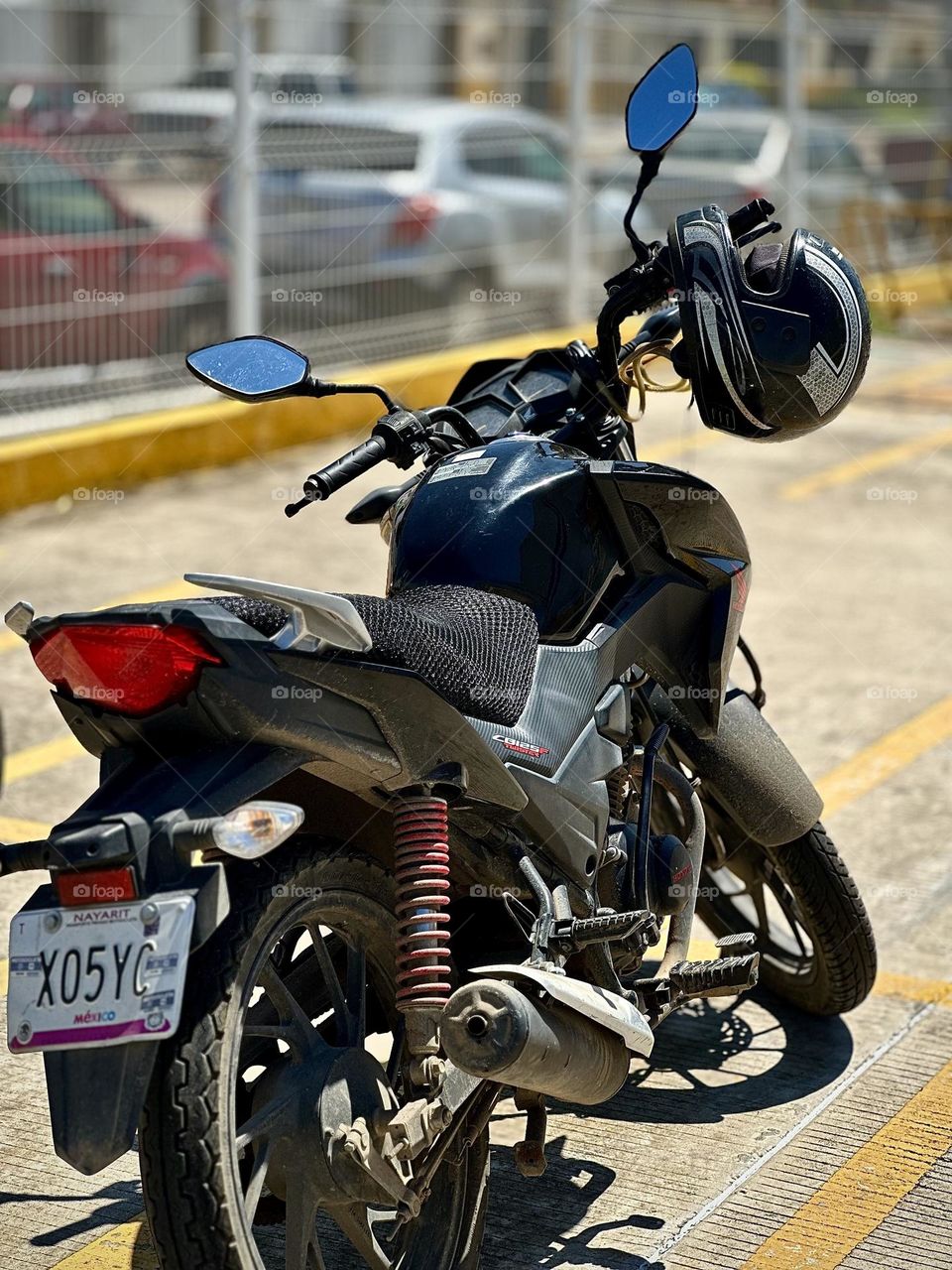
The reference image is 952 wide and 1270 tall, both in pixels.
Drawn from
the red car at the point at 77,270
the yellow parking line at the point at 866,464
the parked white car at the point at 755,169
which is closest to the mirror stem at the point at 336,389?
the red car at the point at 77,270

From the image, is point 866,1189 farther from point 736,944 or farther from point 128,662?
point 128,662

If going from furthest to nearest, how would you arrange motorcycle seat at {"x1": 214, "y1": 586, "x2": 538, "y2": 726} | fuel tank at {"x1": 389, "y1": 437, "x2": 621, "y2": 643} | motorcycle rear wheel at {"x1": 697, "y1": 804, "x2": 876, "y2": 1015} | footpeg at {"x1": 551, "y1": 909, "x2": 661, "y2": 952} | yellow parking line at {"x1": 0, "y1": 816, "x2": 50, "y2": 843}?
yellow parking line at {"x1": 0, "y1": 816, "x2": 50, "y2": 843} < motorcycle rear wheel at {"x1": 697, "y1": 804, "x2": 876, "y2": 1015} < fuel tank at {"x1": 389, "y1": 437, "x2": 621, "y2": 643} < footpeg at {"x1": 551, "y1": 909, "x2": 661, "y2": 952} < motorcycle seat at {"x1": 214, "y1": 586, "x2": 538, "y2": 726}

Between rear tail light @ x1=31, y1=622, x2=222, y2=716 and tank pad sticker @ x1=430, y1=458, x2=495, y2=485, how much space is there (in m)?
0.92

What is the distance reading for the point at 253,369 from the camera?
10.7ft

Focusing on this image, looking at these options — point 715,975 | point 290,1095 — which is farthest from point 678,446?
point 290,1095

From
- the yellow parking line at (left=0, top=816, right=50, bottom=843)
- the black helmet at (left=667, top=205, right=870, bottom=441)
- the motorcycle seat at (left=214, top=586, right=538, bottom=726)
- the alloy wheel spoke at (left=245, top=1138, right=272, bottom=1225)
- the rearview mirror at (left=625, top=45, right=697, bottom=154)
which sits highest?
the rearview mirror at (left=625, top=45, right=697, bottom=154)

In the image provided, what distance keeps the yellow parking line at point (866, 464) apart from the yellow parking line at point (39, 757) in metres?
4.81

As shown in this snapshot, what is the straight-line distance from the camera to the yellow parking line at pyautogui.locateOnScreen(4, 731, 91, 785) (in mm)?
5609

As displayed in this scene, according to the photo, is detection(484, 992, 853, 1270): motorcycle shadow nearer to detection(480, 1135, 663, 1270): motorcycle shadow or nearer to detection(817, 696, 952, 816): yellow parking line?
detection(480, 1135, 663, 1270): motorcycle shadow

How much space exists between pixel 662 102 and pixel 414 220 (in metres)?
7.90

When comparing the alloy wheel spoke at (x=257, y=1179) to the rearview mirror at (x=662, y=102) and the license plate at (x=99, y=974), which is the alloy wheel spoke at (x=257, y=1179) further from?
the rearview mirror at (x=662, y=102)

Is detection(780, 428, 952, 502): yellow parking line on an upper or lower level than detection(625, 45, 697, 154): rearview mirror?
lower

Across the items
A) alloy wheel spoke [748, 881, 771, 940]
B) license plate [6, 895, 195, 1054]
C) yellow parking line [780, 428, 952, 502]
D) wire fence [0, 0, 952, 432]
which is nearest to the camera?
license plate [6, 895, 195, 1054]

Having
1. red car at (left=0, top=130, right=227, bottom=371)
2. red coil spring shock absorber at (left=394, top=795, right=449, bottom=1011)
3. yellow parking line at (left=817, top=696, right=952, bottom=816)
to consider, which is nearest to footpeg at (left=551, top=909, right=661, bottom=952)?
red coil spring shock absorber at (left=394, top=795, right=449, bottom=1011)
